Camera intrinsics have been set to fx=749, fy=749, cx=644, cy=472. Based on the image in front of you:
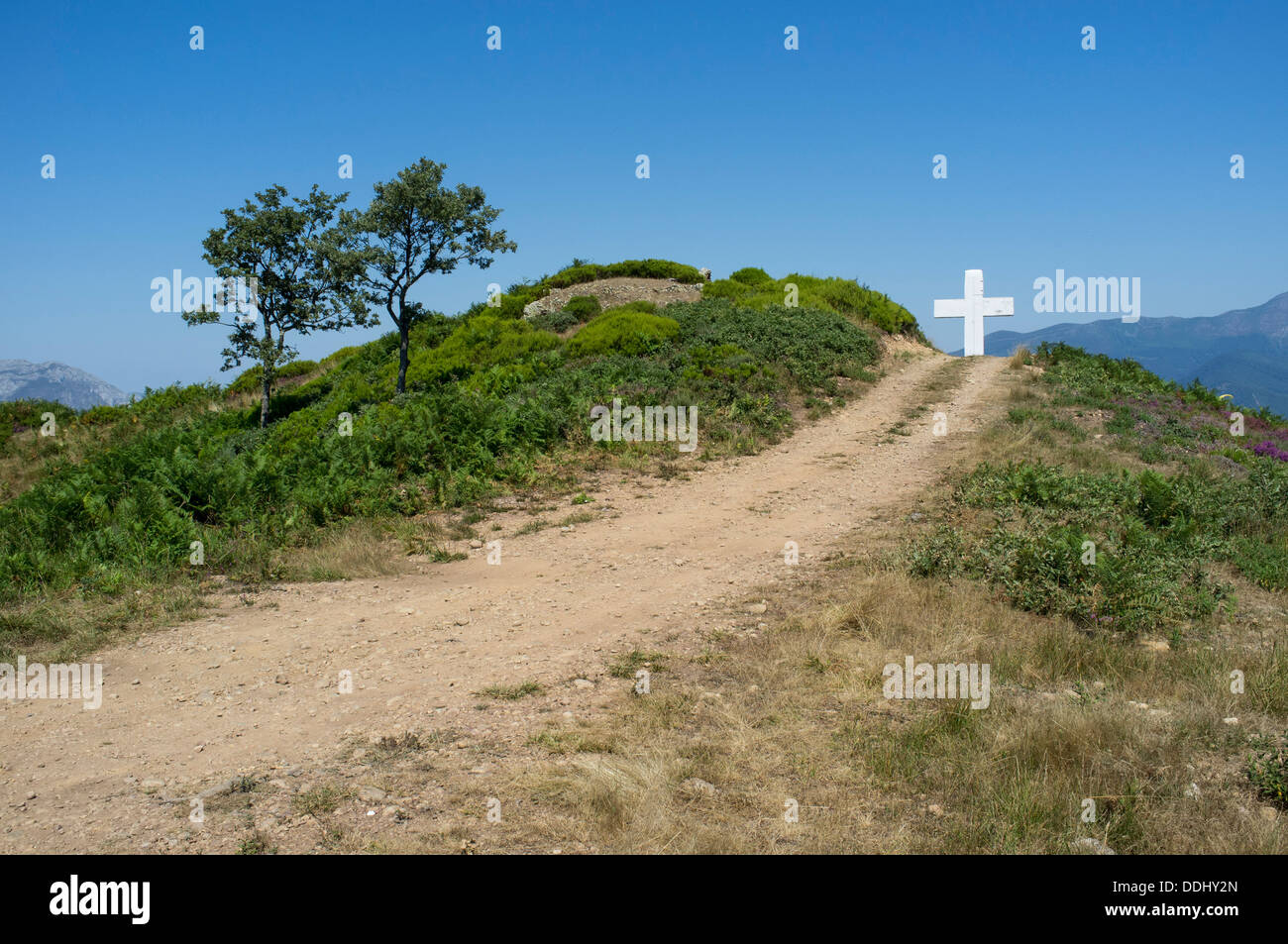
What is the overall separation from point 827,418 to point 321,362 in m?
28.7

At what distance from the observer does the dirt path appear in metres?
4.69

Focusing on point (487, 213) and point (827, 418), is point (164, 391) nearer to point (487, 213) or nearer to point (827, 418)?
point (487, 213)

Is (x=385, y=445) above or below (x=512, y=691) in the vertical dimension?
above

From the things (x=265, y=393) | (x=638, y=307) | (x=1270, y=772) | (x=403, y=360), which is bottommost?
(x=1270, y=772)

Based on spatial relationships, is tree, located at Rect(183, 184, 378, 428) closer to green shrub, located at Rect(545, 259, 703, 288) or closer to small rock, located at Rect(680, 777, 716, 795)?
green shrub, located at Rect(545, 259, 703, 288)

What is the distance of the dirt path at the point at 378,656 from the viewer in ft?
15.4

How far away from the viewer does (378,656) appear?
22.0ft

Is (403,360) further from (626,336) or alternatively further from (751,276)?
(751,276)

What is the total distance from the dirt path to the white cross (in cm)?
1986

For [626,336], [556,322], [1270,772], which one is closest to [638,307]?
[556,322]

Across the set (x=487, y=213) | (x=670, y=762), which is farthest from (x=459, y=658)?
(x=487, y=213)

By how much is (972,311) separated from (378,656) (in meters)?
28.7

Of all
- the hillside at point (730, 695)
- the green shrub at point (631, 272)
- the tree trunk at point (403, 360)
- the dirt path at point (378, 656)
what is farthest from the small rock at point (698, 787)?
the green shrub at point (631, 272)

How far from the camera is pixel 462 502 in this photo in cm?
1196
